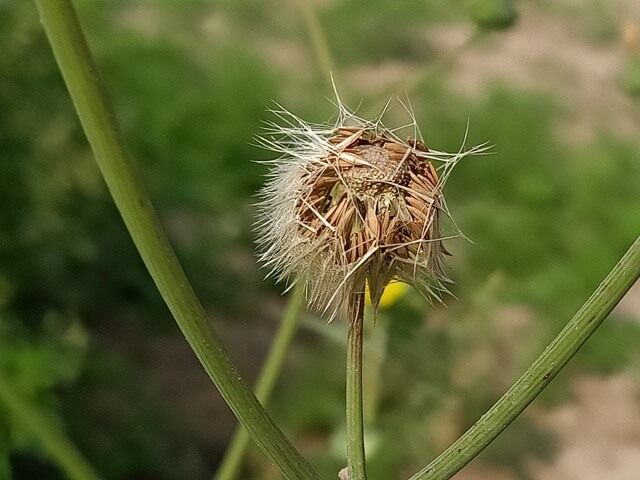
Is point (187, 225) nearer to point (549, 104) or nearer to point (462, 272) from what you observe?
point (462, 272)

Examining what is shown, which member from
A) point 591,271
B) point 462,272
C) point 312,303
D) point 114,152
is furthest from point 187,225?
point 114,152

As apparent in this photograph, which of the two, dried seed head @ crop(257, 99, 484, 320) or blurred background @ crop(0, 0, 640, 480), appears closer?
dried seed head @ crop(257, 99, 484, 320)

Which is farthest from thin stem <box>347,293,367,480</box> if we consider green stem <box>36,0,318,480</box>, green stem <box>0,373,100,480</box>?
green stem <box>0,373,100,480</box>

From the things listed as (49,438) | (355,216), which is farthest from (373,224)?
(49,438)

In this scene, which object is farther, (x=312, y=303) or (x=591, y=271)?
(x=591, y=271)

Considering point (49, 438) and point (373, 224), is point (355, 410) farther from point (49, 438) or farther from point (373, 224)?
point (49, 438)

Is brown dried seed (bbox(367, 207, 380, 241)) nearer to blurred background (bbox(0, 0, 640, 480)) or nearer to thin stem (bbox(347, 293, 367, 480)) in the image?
thin stem (bbox(347, 293, 367, 480))
